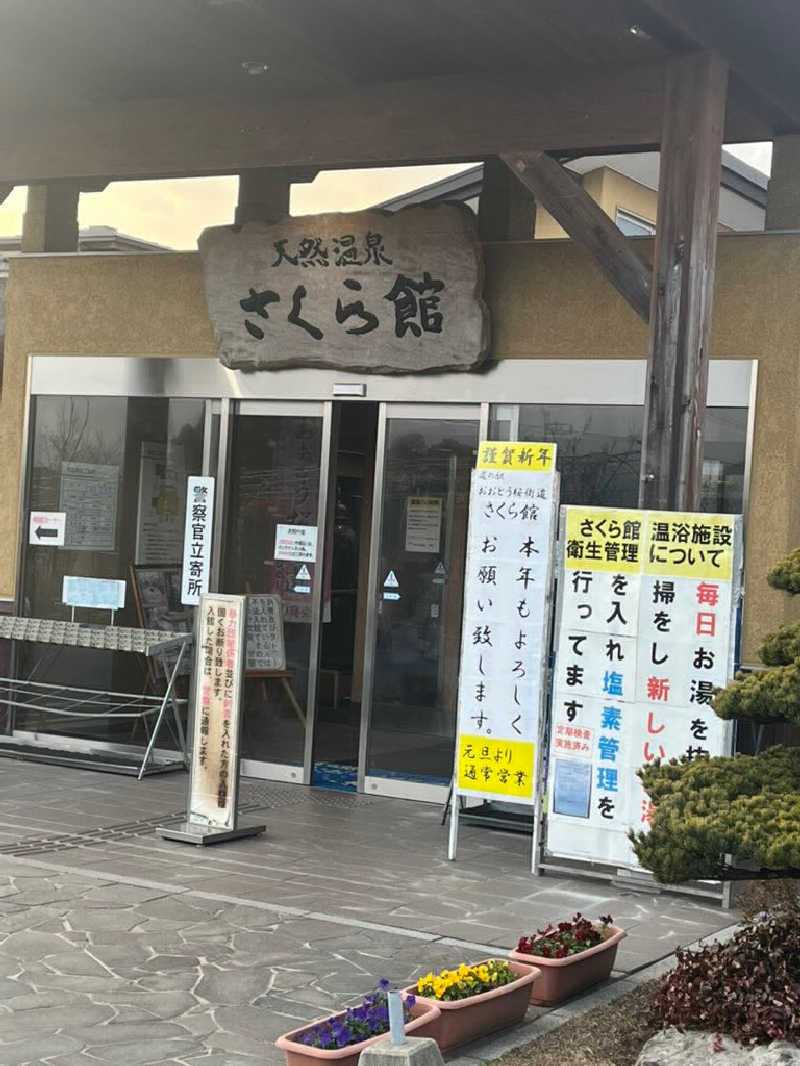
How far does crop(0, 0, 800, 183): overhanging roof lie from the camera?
7449 mm

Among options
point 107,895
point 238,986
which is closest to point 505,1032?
point 238,986

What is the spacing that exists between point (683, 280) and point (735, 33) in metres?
1.24

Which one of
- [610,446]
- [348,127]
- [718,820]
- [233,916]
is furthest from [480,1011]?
[348,127]

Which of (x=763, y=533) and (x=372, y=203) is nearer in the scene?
(x=763, y=533)

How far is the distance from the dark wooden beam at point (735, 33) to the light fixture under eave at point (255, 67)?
258 cm

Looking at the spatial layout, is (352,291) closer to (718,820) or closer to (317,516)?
(317,516)

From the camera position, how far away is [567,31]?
24.4ft

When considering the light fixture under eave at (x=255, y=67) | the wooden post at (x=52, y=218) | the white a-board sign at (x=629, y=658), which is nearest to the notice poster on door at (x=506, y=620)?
the white a-board sign at (x=629, y=658)

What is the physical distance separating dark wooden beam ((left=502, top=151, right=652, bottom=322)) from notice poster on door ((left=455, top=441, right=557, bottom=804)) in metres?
1.00

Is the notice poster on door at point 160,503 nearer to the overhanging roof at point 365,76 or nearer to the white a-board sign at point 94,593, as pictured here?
the white a-board sign at point 94,593

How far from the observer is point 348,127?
353 inches

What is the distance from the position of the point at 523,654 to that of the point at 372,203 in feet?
12.0

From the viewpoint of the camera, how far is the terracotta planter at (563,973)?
217 inches

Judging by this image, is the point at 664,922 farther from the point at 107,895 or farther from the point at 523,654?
the point at 107,895
